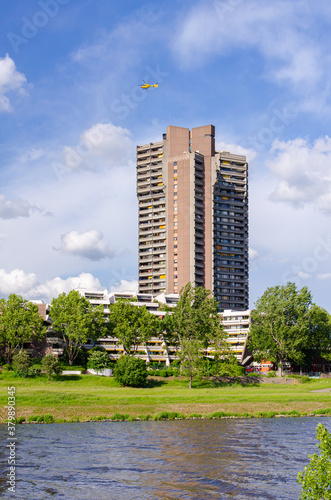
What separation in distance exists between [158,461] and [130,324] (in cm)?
8795

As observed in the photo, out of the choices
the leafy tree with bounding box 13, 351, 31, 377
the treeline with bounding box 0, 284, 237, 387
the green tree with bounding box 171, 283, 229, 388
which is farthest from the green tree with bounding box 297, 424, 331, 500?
the treeline with bounding box 0, 284, 237, 387

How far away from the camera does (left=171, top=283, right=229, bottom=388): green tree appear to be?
346 feet

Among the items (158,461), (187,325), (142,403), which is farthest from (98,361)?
(158,461)

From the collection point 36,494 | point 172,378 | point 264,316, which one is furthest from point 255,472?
point 264,316

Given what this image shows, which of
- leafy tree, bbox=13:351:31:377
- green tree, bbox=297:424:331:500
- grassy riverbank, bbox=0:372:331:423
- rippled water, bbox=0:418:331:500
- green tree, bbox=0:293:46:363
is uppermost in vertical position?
green tree, bbox=0:293:46:363

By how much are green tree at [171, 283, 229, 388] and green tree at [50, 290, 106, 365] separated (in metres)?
18.0

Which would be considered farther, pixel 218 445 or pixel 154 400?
pixel 154 400

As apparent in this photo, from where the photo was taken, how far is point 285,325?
430 feet

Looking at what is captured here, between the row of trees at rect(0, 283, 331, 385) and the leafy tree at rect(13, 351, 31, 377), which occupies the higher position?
the row of trees at rect(0, 283, 331, 385)

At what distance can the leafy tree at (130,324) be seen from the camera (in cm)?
12088

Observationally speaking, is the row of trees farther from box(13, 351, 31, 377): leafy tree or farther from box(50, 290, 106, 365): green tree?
box(13, 351, 31, 377): leafy tree

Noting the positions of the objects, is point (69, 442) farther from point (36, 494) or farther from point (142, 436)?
point (36, 494)

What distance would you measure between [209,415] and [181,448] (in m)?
25.7

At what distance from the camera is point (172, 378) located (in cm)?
11294
